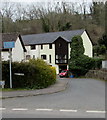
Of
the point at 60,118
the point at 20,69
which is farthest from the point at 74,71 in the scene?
the point at 60,118

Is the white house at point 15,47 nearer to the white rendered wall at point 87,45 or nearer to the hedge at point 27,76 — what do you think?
the hedge at point 27,76

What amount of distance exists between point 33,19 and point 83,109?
50.5 m

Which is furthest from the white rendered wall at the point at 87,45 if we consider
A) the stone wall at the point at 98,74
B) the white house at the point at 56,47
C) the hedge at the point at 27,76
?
the hedge at the point at 27,76

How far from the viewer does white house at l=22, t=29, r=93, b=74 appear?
4006 centimetres

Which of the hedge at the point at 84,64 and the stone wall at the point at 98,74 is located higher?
the hedge at the point at 84,64

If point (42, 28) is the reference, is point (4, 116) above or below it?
below

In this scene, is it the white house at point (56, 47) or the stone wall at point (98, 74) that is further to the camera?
the white house at point (56, 47)

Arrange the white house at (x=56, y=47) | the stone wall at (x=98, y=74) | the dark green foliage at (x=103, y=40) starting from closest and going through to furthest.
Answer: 1. the stone wall at (x=98, y=74)
2. the white house at (x=56, y=47)
3. the dark green foliage at (x=103, y=40)

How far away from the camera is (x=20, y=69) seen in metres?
15.1

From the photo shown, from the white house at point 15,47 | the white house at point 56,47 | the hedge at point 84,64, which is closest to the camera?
the white house at point 15,47

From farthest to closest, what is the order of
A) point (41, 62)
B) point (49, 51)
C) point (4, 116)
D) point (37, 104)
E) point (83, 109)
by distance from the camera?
point (49, 51) → point (41, 62) → point (37, 104) → point (83, 109) → point (4, 116)

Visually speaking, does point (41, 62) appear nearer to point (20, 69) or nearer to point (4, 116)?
point (20, 69)

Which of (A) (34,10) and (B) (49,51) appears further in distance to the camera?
(A) (34,10)

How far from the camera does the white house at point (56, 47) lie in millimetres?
40062
